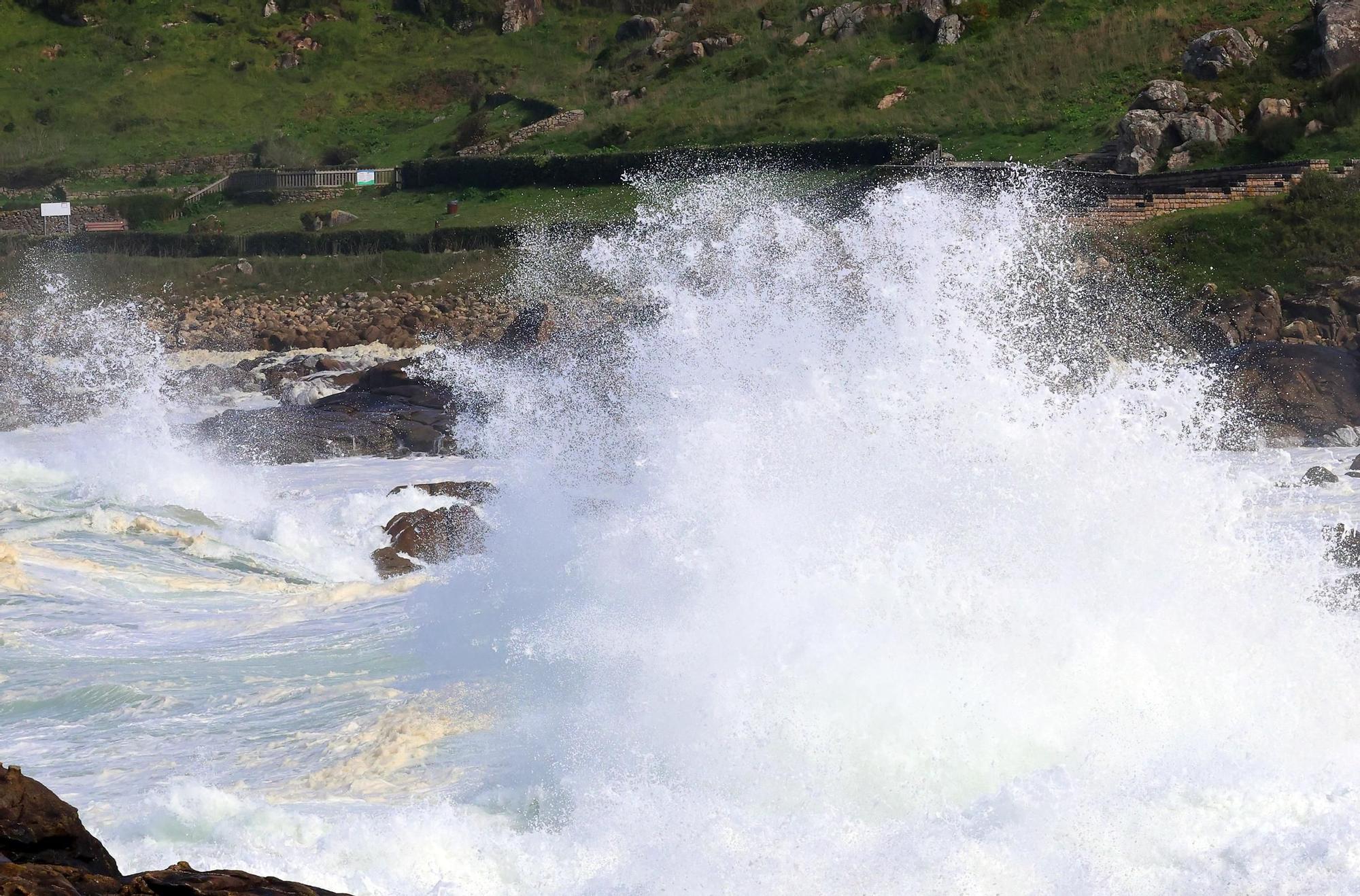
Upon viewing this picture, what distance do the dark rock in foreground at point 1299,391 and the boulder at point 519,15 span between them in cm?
4804

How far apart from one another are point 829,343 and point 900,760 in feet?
23.0

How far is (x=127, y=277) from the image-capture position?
1761 inches

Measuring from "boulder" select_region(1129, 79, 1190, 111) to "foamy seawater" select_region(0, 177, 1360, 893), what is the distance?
1974 cm

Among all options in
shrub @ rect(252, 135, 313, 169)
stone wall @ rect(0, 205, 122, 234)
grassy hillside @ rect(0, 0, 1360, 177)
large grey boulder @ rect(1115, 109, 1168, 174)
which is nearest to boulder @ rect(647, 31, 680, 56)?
grassy hillside @ rect(0, 0, 1360, 177)

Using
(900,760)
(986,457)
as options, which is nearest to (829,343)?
(986,457)

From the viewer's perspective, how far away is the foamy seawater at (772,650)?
8.05 metres

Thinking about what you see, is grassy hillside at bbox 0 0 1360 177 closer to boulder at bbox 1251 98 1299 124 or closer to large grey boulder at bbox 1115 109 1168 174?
boulder at bbox 1251 98 1299 124

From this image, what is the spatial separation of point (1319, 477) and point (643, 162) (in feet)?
98.3

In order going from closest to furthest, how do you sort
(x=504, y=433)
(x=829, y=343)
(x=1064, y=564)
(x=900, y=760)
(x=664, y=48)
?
(x=900, y=760)
(x=1064, y=564)
(x=829, y=343)
(x=504, y=433)
(x=664, y=48)

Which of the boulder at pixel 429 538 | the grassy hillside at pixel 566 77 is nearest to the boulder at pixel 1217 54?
the grassy hillside at pixel 566 77

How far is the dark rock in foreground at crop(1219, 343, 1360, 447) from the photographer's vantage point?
22.0 metres

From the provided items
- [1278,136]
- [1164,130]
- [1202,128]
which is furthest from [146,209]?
[1278,136]

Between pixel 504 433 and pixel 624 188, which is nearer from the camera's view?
pixel 504 433

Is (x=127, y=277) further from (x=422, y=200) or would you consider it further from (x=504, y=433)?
(x=504, y=433)
